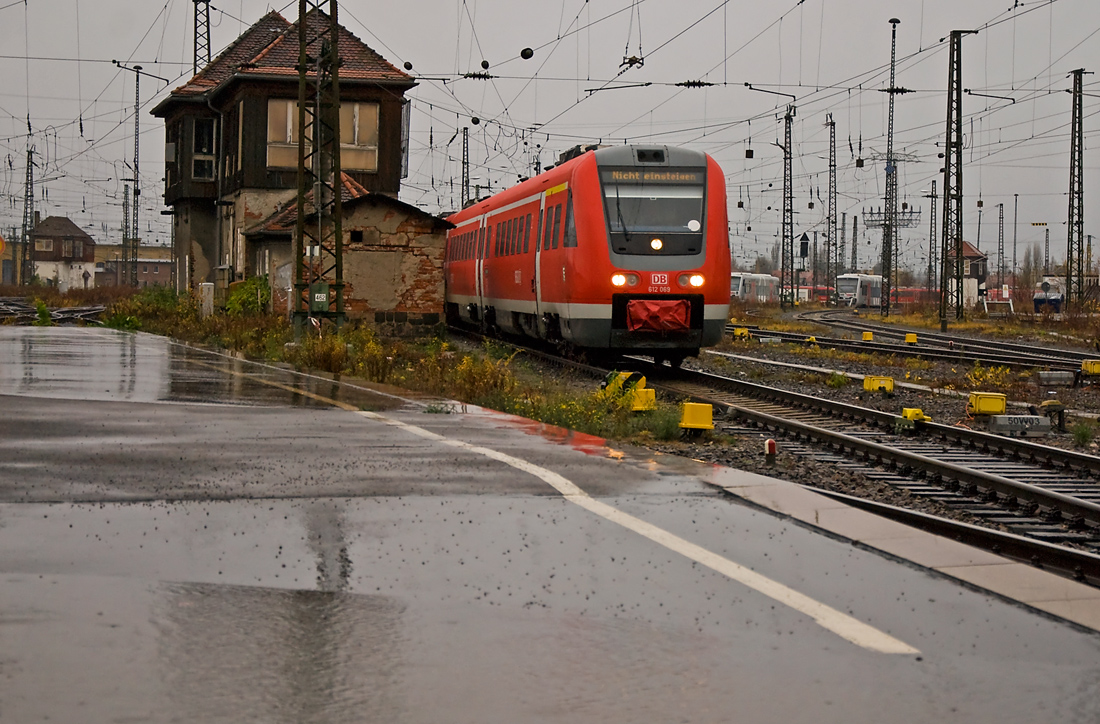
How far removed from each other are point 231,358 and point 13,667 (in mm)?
17026

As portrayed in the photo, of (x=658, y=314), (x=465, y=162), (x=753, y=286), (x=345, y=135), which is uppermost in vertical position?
(x=465, y=162)

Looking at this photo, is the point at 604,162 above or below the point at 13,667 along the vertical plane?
above

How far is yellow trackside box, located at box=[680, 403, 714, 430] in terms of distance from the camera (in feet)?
43.3

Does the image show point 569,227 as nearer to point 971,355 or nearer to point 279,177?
point 971,355

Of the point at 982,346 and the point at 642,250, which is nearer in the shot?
the point at 642,250

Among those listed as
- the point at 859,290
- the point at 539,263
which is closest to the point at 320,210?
the point at 539,263

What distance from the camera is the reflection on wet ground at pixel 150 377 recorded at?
46.1ft

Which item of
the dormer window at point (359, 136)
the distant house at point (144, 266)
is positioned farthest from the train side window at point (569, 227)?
the distant house at point (144, 266)

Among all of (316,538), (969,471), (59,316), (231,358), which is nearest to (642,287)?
(231,358)

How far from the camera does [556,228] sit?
70.1 ft

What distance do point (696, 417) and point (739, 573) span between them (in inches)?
279

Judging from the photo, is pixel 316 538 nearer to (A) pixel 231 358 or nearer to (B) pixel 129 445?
(B) pixel 129 445

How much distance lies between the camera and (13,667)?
4.54m

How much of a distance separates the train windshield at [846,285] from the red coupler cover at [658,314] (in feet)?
243
